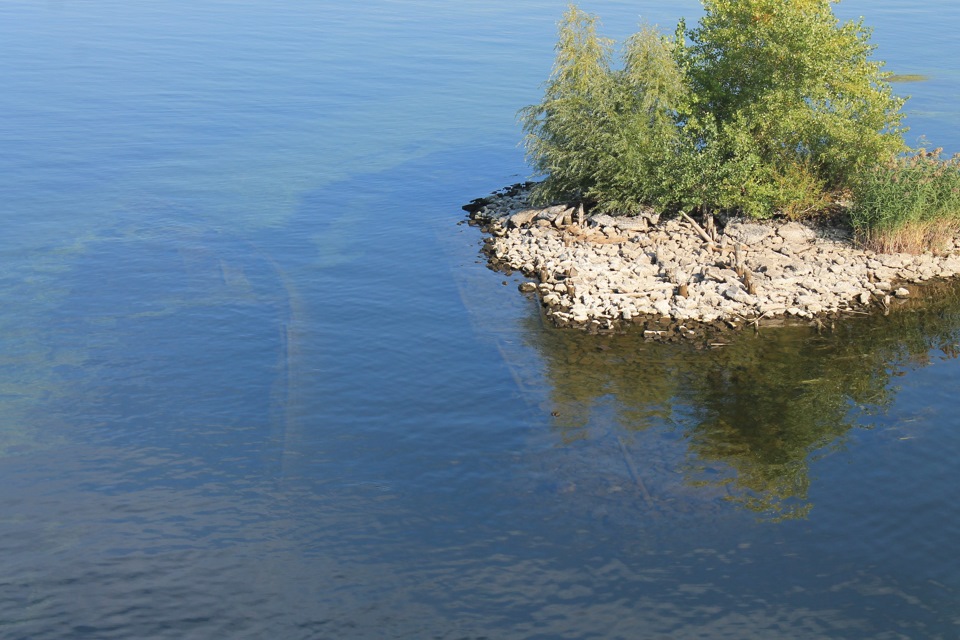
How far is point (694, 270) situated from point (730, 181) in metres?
6.45

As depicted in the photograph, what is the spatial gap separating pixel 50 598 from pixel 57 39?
110807 mm

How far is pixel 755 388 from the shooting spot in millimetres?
40969

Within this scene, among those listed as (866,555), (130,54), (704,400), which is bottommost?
(866,555)

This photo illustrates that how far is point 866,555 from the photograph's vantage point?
99.9ft

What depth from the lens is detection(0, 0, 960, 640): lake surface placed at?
2909 centimetres

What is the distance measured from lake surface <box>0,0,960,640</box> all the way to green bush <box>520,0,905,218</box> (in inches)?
337

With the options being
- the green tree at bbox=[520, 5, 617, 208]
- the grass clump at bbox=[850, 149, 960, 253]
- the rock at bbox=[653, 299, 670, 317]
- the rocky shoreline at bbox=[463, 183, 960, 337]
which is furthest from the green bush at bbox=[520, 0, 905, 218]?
the rock at bbox=[653, 299, 670, 317]

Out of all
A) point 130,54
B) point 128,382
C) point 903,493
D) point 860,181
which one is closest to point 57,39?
point 130,54

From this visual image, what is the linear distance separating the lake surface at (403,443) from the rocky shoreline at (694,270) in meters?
1.51

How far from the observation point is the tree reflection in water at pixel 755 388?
35.6 m

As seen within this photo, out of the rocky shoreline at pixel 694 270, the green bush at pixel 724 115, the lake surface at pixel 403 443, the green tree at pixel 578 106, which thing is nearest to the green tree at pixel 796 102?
the green bush at pixel 724 115

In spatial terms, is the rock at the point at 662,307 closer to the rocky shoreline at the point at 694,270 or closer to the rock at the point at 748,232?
the rocky shoreline at the point at 694,270

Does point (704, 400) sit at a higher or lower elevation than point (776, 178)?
lower

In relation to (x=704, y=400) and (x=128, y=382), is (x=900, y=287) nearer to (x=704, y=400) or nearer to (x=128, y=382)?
(x=704, y=400)
